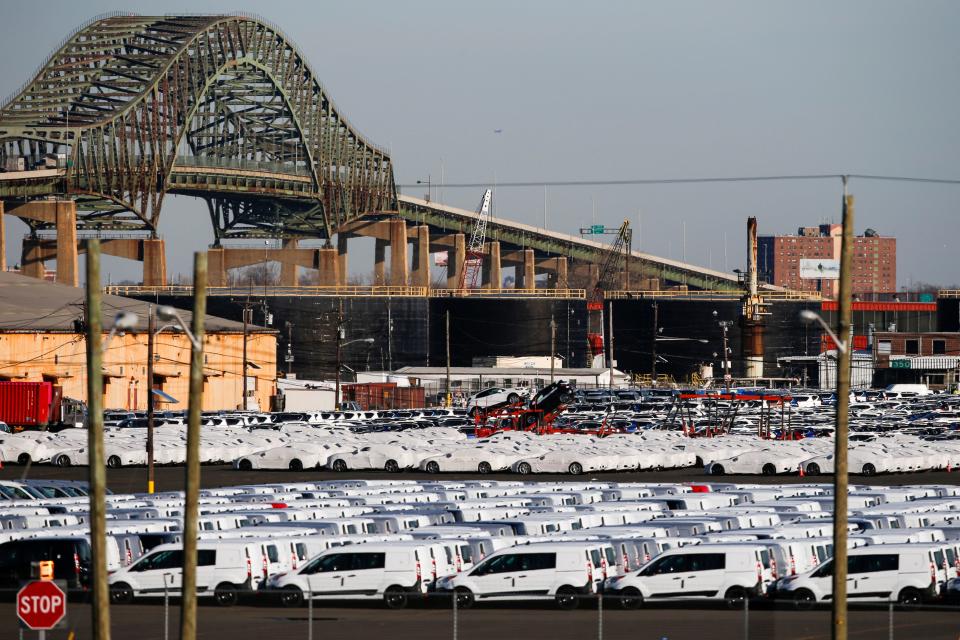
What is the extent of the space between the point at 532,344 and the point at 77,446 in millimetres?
105311

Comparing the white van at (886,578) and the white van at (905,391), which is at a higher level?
the white van at (886,578)

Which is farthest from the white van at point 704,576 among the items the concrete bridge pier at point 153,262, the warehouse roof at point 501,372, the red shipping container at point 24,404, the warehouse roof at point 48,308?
the concrete bridge pier at point 153,262

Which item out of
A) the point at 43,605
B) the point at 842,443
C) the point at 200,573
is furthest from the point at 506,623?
the point at 43,605

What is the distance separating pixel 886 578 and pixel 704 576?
3.73 metres

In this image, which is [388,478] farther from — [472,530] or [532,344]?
[532,344]

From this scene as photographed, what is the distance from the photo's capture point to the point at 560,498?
49781 mm

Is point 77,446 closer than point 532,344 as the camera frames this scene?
Yes

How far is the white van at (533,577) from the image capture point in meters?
32.9

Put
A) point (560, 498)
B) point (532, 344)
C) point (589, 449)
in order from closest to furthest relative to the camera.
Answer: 1. point (560, 498)
2. point (589, 449)
3. point (532, 344)

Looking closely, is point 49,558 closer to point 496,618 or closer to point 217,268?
point 496,618

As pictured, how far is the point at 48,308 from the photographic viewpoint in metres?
118

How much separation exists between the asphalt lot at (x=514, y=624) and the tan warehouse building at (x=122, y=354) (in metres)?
62.7

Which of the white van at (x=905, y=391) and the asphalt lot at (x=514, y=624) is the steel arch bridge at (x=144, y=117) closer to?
the white van at (x=905, y=391)

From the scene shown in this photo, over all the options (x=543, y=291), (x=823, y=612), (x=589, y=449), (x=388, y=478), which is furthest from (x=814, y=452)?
(x=543, y=291)
